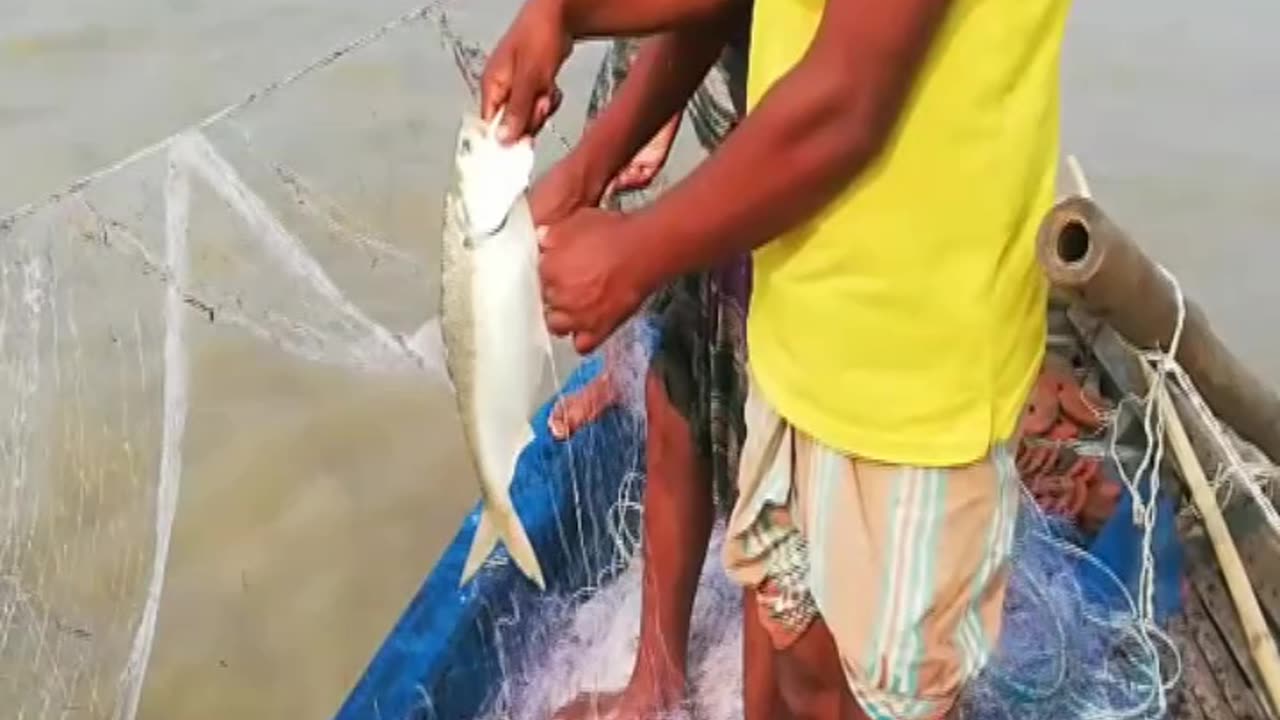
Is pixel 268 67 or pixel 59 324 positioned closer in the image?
pixel 59 324

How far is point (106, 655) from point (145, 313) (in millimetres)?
956

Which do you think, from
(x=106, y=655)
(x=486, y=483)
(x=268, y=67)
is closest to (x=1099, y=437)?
(x=486, y=483)

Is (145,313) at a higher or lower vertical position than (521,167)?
lower

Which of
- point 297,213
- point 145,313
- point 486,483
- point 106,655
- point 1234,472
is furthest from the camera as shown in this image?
point 297,213

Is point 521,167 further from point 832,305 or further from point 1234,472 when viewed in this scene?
point 1234,472

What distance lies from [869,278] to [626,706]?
45.5 inches

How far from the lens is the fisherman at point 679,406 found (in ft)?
7.06

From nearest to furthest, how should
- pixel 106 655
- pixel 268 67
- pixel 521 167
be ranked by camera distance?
pixel 521 167
pixel 106 655
pixel 268 67

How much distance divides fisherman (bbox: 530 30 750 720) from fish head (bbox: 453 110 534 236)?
1.74 ft

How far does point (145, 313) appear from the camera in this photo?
344 centimetres

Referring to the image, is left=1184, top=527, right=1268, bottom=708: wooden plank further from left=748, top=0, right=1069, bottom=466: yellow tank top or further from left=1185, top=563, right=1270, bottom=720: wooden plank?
left=748, top=0, right=1069, bottom=466: yellow tank top

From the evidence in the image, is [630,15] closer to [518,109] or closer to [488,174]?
[518,109]

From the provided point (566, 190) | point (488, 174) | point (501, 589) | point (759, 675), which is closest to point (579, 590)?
point (501, 589)

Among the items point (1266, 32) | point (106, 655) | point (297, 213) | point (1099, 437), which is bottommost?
point (1266, 32)
